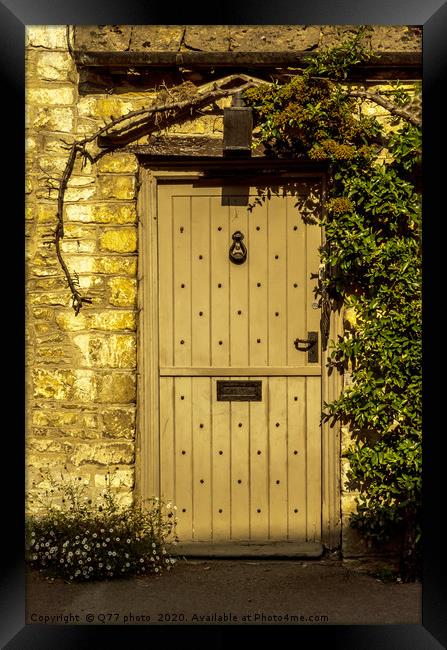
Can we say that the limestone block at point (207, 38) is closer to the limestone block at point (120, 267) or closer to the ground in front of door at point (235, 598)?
the limestone block at point (120, 267)

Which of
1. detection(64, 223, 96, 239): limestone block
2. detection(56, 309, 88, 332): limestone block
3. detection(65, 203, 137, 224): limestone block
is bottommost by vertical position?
detection(56, 309, 88, 332): limestone block

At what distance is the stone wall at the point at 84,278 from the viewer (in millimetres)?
5051

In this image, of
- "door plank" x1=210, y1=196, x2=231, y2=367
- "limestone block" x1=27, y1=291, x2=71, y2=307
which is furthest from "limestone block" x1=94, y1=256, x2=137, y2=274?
"door plank" x1=210, y1=196, x2=231, y2=367

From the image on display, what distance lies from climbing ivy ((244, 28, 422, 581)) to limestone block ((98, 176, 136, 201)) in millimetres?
951

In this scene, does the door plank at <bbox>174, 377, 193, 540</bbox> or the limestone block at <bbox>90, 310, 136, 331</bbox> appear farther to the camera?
the door plank at <bbox>174, 377, 193, 540</bbox>

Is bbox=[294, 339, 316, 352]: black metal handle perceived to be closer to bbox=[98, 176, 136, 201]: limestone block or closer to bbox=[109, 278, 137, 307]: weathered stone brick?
bbox=[109, 278, 137, 307]: weathered stone brick

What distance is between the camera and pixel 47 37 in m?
5.01

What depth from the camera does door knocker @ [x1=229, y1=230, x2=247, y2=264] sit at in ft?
16.8

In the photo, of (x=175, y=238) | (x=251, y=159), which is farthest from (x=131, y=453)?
(x=251, y=159)

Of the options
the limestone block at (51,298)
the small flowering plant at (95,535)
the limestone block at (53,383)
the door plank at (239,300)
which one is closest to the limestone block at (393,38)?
the door plank at (239,300)

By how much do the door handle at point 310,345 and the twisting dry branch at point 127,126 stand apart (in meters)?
1.49

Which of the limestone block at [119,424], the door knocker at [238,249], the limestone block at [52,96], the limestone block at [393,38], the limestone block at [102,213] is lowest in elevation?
the limestone block at [119,424]

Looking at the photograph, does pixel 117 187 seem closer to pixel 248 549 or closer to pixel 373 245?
pixel 373 245
